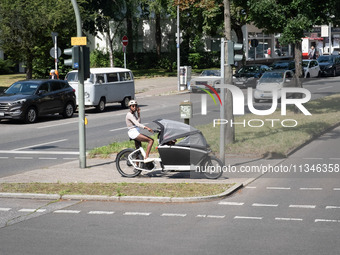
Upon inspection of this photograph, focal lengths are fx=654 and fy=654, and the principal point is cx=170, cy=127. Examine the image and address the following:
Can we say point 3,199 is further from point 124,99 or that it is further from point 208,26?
point 208,26

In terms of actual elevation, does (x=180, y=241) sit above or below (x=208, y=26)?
below

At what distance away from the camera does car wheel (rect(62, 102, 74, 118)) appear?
29067mm

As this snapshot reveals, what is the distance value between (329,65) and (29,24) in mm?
25800

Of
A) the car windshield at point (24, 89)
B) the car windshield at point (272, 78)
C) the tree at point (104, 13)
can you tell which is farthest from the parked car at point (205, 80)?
the car windshield at point (24, 89)

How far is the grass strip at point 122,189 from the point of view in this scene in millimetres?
11992

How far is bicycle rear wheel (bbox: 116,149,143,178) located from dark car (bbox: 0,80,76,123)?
13.2 meters

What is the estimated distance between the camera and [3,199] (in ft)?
40.0

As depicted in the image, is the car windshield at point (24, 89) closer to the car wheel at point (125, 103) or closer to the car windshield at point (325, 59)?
the car wheel at point (125, 103)

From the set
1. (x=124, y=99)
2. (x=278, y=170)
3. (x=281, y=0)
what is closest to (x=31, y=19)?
(x=124, y=99)

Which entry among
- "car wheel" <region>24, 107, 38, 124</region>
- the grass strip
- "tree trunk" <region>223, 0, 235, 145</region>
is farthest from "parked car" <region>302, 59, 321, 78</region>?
the grass strip

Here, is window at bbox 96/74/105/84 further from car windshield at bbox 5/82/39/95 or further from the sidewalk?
the sidewalk

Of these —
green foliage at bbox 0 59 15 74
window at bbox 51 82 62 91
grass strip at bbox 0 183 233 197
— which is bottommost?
grass strip at bbox 0 183 233 197

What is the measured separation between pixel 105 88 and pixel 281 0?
9951mm

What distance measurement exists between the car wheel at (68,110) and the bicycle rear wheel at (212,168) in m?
16.3
